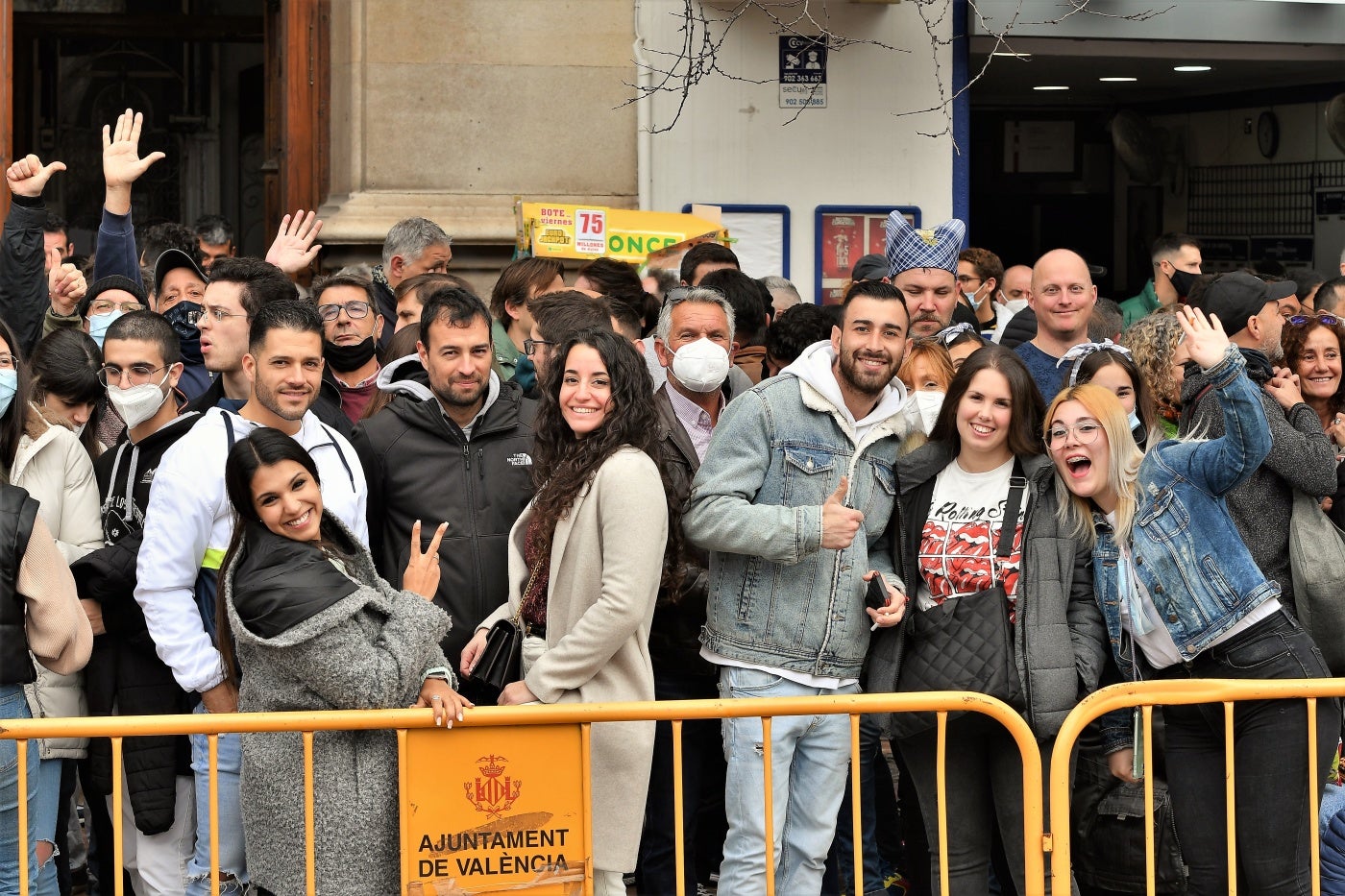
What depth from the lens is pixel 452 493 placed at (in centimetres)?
503

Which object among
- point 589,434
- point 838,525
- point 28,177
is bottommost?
point 838,525

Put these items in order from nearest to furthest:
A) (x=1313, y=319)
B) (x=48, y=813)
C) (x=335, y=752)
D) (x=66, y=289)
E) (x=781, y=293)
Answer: (x=335, y=752) < (x=48, y=813) < (x=1313, y=319) < (x=66, y=289) < (x=781, y=293)

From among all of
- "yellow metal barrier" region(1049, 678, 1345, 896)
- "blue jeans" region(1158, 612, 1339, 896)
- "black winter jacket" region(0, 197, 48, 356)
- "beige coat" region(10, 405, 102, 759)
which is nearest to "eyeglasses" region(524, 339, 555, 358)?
"beige coat" region(10, 405, 102, 759)

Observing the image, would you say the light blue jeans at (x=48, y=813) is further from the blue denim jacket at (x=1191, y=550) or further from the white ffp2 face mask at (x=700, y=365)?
the blue denim jacket at (x=1191, y=550)

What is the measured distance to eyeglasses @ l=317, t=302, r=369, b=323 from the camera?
6.41m

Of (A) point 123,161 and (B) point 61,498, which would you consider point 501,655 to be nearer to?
(B) point 61,498

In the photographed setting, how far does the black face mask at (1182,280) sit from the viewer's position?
9336mm

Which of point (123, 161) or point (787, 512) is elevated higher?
point (123, 161)

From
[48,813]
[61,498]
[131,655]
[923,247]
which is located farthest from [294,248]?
[48,813]

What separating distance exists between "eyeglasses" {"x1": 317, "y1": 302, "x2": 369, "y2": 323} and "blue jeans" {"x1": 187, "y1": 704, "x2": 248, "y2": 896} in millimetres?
2043

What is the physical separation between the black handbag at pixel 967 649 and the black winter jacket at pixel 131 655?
221 cm

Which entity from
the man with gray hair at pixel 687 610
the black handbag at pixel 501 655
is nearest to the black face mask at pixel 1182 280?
the man with gray hair at pixel 687 610

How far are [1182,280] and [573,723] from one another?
624 centimetres

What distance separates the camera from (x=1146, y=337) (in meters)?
5.52
